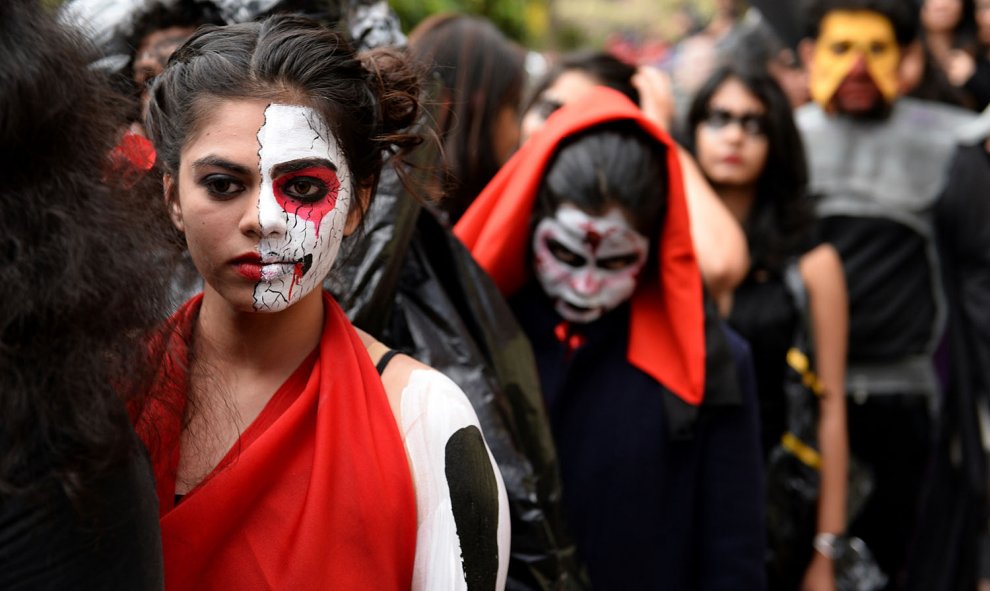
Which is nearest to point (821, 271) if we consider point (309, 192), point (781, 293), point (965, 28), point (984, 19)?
point (781, 293)

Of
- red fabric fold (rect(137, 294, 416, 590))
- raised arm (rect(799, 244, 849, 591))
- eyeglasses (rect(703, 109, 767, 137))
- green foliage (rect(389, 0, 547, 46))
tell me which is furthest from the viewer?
green foliage (rect(389, 0, 547, 46))

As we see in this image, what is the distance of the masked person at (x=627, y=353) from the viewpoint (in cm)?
290

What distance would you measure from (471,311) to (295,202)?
713mm

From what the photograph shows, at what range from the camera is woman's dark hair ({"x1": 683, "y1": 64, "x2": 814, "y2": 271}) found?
375cm

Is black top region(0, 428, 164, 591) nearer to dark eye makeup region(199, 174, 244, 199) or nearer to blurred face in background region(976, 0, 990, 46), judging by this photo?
dark eye makeup region(199, 174, 244, 199)

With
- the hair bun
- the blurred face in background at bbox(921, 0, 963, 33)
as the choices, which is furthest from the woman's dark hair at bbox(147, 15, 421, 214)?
the blurred face in background at bbox(921, 0, 963, 33)

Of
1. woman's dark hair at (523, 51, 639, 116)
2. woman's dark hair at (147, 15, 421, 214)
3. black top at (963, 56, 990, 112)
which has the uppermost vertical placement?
woman's dark hair at (147, 15, 421, 214)

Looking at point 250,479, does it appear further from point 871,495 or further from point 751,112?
point 871,495

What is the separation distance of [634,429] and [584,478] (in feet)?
0.58

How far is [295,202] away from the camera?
1843mm

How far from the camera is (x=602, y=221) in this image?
2885 millimetres

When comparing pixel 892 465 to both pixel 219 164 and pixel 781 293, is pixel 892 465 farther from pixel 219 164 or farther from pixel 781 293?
pixel 219 164

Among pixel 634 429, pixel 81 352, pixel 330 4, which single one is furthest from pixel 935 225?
pixel 81 352

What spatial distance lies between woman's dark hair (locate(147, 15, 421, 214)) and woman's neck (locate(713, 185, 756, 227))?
2.09m
